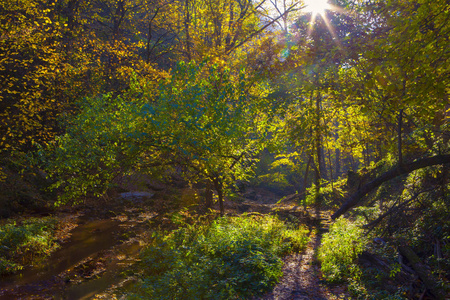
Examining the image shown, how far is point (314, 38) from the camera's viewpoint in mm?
11305

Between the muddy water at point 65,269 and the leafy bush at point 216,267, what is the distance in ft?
4.57

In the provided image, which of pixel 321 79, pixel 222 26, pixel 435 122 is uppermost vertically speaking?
pixel 222 26

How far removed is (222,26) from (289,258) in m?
13.1

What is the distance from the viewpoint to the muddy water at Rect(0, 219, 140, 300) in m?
7.24

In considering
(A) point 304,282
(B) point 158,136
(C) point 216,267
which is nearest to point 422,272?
Result: (A) point 304,282

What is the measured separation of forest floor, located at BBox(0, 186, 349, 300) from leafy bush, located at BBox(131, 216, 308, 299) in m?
0.47

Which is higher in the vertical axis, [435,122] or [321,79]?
[321,79]

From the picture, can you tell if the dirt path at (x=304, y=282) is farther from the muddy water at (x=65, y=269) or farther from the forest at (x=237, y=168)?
the muddy water at (x=65, y=269)

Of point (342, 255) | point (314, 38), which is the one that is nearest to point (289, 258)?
point (342, 255)

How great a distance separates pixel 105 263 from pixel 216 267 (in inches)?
180

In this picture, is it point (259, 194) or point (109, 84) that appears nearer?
point (109, 84)

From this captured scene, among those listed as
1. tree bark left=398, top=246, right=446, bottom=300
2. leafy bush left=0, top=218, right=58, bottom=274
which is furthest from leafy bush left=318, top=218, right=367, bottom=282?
leafy bush left=0, top=218, right=58, bottom=274

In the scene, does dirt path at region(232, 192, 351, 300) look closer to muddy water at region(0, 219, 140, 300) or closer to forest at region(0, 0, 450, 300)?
forest at region(0, 0, 450, 300)

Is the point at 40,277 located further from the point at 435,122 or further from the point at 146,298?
the point at 435,122
